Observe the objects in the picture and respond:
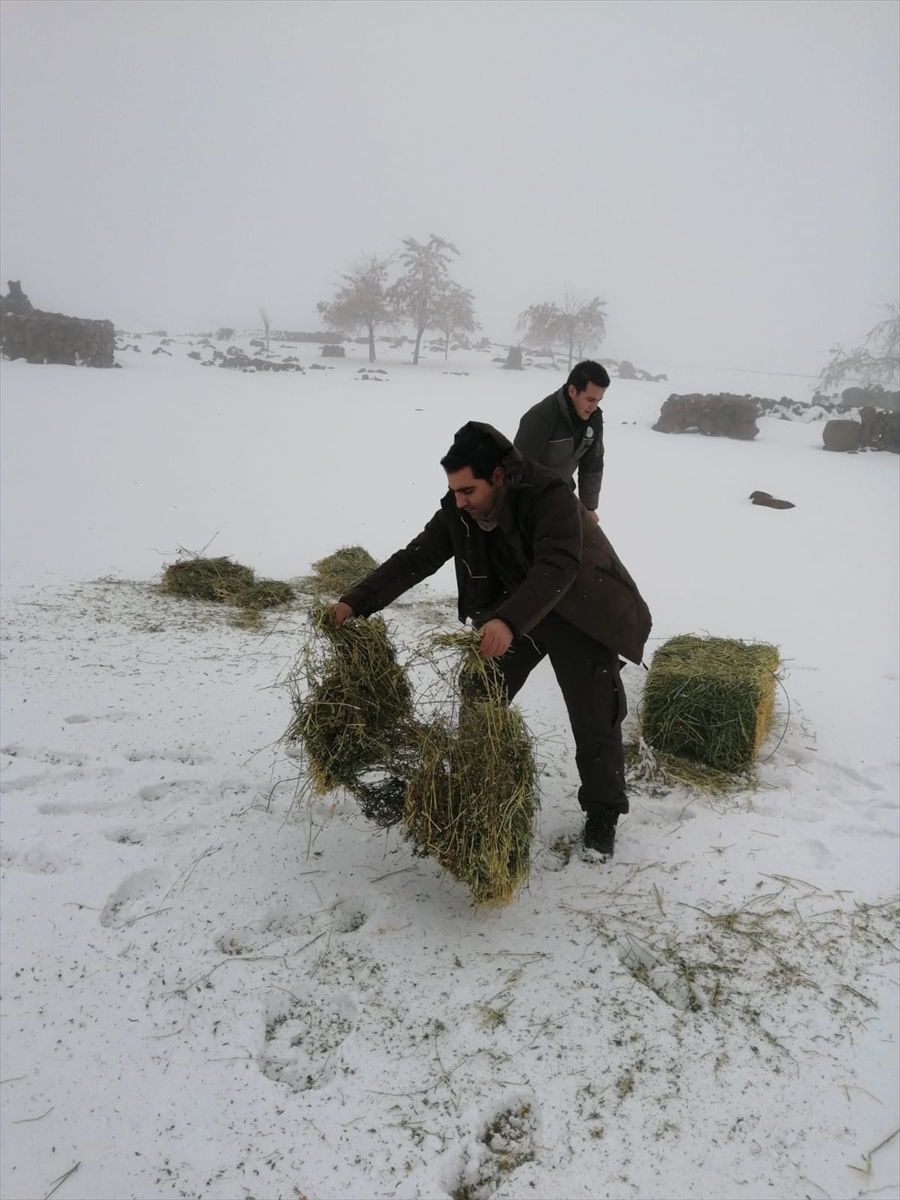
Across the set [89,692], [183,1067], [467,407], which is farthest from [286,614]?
[467,407]

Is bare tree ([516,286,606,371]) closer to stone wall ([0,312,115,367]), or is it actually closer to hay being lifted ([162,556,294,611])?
stone wall ([0,312,115,367])

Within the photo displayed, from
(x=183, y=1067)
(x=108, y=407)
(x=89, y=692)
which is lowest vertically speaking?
(x=183, y=1067)

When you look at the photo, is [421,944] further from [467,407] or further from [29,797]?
[467,407]

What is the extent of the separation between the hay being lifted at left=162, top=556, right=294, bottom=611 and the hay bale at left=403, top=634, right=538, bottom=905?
12.1 feet

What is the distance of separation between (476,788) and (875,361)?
3462 centimetres

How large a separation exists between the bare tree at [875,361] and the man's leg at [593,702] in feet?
105

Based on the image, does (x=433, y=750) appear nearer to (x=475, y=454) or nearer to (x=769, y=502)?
(x=475, y=454)

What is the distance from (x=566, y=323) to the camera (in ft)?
124

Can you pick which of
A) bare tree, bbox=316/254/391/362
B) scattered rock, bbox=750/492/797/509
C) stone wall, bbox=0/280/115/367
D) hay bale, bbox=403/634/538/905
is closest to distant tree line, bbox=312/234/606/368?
bare tree, bbox=316/254/391/362

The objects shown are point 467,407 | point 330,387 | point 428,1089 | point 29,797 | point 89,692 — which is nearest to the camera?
point 428,1089

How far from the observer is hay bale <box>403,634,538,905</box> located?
93.7 inches

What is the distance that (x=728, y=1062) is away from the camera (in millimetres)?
2090

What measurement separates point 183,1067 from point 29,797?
5.33 feet

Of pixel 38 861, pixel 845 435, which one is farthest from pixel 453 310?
pixel 38 861
